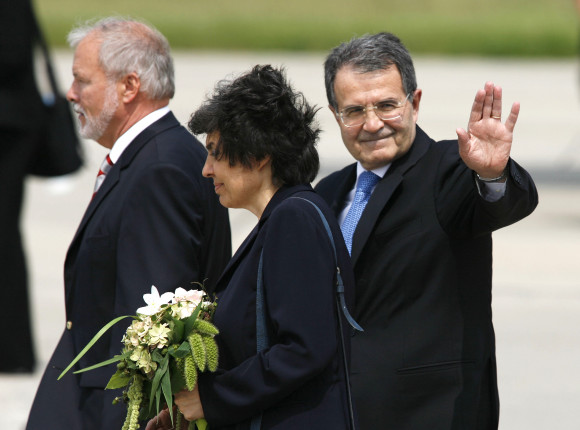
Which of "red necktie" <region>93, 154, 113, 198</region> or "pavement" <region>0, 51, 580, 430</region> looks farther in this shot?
"pavement" <region>0, 51, 580, 430</region>

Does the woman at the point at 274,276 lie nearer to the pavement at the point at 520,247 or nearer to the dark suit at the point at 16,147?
the pavement at the point at 520,247

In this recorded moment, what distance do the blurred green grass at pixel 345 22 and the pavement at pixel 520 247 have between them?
185 inches

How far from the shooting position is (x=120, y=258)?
359 centimetres

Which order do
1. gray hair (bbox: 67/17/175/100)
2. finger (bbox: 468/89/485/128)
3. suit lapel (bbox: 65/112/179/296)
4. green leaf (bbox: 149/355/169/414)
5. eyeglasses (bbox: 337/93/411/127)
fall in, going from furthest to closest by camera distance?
1. gray hair (bbox: 67/17/175/100)
2. suit lapel (bbox: 65/112/179/296)
3. eyeglasses (bbox: 337/93/411/127)
4. finger (bbox: 468/89/485/128)
5. green leaf (bbox: 149/355/169/414)

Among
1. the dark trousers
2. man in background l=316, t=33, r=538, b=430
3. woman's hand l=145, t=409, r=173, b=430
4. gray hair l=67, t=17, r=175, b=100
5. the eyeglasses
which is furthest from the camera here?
the dark trousers

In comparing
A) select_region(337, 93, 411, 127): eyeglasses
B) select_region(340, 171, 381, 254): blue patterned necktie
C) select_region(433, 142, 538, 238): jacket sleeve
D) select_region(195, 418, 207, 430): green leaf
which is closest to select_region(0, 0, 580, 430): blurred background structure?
select_region(337, 93, 411, 127): eyeglasses

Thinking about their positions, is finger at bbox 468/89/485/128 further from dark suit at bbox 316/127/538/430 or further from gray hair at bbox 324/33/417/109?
gray hair at bbox 324/33/417/109

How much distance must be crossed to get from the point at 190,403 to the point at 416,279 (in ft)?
2.80

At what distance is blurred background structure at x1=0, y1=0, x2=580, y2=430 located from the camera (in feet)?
22.1

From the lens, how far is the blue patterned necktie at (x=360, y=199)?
357cm

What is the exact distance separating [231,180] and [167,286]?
72 centimetres

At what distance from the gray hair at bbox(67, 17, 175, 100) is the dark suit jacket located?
1133 millimetres

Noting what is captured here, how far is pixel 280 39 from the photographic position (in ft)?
90.0

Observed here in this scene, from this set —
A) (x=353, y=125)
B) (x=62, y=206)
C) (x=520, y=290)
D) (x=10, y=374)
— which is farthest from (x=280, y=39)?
(x=353, y=125)
